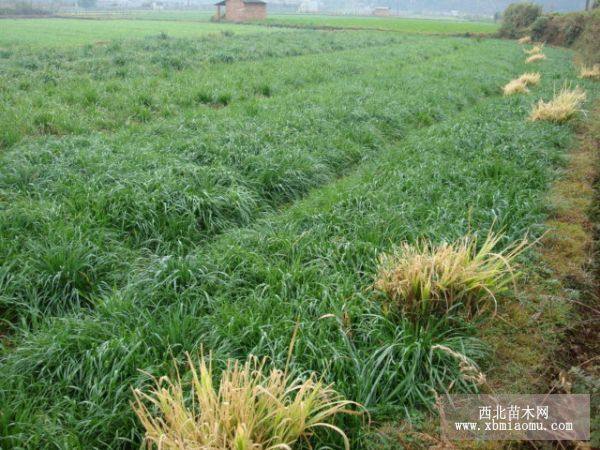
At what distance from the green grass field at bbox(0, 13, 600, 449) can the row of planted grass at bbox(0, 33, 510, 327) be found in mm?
27

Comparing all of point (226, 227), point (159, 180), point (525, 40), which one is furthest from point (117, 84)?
point (525, 40)

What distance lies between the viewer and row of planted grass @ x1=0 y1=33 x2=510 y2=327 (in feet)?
13.3

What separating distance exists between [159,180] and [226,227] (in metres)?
1.02

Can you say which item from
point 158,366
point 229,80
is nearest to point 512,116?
point 229,80

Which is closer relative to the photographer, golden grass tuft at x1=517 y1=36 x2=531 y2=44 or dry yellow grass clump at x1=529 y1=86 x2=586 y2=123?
dry yellow grass clump at x1=529 y1=86 x2=586 y2=123

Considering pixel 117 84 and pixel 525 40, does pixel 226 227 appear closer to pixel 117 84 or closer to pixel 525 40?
pixel 117 84

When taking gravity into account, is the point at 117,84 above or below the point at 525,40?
below

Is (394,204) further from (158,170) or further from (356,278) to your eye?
(158,170)

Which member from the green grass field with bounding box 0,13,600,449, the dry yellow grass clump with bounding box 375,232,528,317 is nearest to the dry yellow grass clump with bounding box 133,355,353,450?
the green grass field with bounding box 0,13,600,449

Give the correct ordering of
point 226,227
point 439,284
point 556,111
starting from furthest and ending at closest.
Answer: point 556,111
point 226,227
point 439,284

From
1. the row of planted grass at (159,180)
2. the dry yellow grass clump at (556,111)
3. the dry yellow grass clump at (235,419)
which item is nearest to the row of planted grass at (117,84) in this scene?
the row of planted grass at (159,180)

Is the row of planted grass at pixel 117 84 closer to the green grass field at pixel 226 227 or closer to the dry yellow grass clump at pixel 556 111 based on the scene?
the green grass field at pixel 226 227

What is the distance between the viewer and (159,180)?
215 inches

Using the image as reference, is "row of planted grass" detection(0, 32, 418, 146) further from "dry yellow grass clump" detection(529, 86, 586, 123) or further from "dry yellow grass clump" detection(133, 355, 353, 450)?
"dry yellow grass clump" detection(133, 355, 353, 450)
